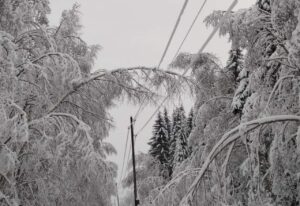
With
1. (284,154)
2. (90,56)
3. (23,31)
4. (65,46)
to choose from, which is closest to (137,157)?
(90,56)

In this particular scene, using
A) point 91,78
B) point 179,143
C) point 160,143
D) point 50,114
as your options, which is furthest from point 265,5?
point 160,143

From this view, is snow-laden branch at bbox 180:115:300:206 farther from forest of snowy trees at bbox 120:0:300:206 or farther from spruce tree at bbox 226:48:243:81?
spruce tree at bbox 226:48:243:81

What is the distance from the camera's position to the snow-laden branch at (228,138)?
4879mm

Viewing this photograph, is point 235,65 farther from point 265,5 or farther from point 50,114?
point 50,114

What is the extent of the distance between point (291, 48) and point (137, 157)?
820 inches

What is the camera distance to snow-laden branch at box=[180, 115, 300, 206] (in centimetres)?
488

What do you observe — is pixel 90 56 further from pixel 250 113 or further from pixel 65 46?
pixel 250 113

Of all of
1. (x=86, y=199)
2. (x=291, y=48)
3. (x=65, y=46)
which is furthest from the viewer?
(x=65, y=46)

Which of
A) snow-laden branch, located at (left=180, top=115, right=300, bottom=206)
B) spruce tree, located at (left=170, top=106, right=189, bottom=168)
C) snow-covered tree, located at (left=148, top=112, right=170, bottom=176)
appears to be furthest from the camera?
snow-covered tree, located at (left=148, top=112, right=170, bottom=176)

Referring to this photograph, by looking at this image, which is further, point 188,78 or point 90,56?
point 90,56

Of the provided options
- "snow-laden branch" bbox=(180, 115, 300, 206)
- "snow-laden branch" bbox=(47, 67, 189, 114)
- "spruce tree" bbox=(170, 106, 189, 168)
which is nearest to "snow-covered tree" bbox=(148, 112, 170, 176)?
"spruce tree" bbox=(170, 106, 189, 168)

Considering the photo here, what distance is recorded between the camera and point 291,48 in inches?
177

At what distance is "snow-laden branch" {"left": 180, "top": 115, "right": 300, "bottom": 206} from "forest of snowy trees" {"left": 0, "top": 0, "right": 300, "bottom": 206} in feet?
0.05

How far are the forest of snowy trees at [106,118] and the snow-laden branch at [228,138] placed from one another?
0.05 feet
